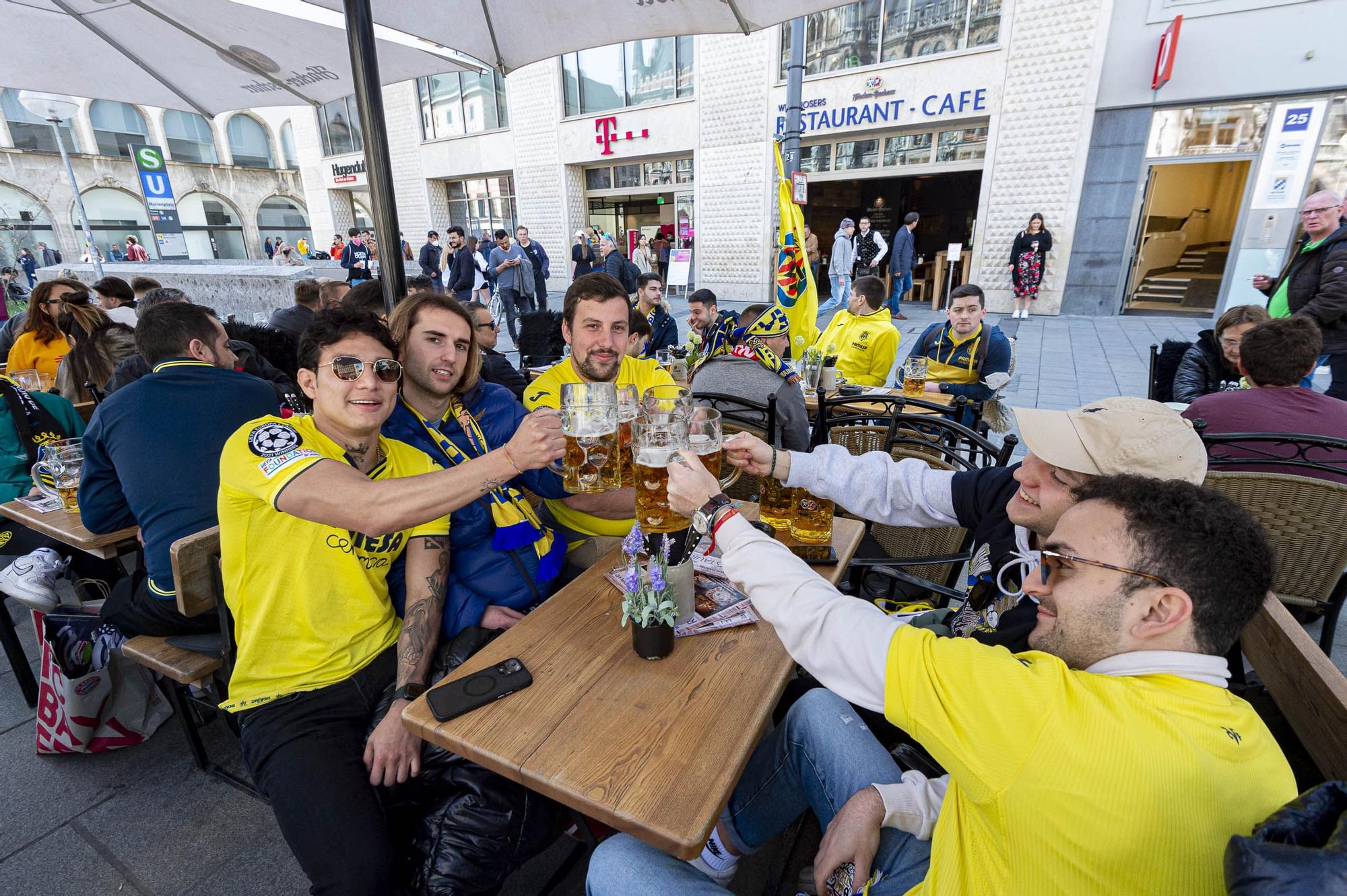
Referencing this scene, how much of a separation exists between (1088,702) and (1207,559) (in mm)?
297

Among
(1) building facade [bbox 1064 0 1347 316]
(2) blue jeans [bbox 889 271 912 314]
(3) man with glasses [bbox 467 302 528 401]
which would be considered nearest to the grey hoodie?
(2) blue jeans [bbox 889 271 912 314]

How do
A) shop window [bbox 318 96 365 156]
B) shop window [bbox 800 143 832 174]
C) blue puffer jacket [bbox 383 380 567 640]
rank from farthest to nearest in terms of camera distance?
shop window [bbox 318 96 365 156] < shop window [bbox 800 143 832 174] < blue puffer jacket [bbox 383 380 567 640]

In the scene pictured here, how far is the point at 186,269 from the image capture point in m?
10.2

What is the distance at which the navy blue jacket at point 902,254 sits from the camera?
39.2 feet

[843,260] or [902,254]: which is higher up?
[902,254]

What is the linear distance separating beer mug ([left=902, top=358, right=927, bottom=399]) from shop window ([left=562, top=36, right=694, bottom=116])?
1297 cm

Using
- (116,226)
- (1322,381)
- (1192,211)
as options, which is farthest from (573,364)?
(116,226)

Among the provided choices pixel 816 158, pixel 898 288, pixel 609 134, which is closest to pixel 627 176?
pixel 609 134

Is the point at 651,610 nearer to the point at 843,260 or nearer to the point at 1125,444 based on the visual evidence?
the point at 1125,444

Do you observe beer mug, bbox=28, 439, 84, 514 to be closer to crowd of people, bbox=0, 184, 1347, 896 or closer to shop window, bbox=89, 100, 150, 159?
crowd of people, bbox=0, 184, 1347, 896

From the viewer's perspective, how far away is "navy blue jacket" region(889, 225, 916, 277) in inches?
471

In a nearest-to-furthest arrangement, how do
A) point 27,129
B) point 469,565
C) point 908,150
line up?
point 469,565 → point 908,150 → point 27,129

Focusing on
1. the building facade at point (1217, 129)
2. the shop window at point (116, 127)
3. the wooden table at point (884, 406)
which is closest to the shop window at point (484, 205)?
the building facade at point (1217, 129)

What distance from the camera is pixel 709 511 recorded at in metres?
1.33
